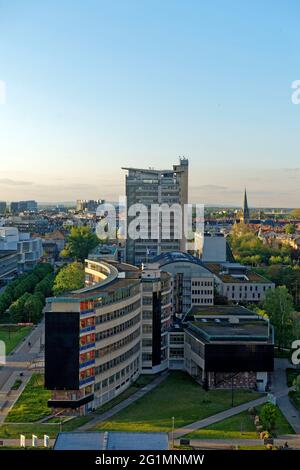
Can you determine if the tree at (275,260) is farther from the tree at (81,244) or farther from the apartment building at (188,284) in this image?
the apartment building at (188,284)

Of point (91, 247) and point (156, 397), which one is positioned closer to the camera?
point (156, 397)

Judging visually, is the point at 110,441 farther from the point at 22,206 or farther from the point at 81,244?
the point at 22,206

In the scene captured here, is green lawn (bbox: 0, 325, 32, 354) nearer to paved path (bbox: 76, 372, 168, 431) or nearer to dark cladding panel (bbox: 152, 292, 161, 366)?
dark cladding panel (bbox: 152, 292, 161, 366)

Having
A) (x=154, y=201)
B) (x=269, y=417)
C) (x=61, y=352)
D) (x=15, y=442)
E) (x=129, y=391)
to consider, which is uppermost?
(x=154, y=201)

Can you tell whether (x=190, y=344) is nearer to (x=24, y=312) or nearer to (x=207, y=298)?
(x=207, y=298)

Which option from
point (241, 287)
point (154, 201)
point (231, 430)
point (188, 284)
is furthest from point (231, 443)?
point (154, 201)

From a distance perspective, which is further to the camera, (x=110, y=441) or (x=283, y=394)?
(x=283, y=394)
